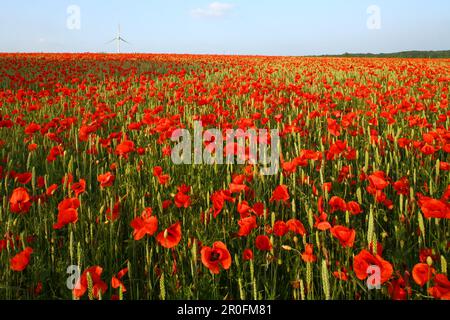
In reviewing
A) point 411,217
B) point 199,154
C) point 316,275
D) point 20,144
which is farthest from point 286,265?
point 20,144

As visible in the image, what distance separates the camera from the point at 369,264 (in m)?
0.99

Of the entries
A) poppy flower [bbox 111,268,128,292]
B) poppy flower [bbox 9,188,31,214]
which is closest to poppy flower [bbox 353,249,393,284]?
poppy flower [bbox 111,268,128,292]

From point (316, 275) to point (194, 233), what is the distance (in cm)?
59

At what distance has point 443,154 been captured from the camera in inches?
109

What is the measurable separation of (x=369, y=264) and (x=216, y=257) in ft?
1.51

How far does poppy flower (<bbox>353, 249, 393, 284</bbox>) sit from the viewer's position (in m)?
0.96

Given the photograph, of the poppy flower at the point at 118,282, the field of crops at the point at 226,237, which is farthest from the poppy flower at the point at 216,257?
the poppy flower at the point at 118,282

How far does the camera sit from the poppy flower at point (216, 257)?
3.59 ft

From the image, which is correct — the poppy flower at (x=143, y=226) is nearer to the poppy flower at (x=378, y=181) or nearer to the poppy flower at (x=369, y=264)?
the poppy flower at (x=369, y=264)

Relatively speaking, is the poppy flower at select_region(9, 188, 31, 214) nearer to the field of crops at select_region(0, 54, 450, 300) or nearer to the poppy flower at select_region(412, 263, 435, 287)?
the field of crops at select_region(0, 54, 450, 300)

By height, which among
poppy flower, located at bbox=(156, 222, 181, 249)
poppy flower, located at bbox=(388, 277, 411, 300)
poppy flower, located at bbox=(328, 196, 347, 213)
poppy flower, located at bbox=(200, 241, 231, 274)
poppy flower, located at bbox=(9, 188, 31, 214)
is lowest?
poppy flower, located at bbox=(388, 277, 411, 300)

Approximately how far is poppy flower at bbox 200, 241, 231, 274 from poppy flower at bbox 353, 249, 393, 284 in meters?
0.39
